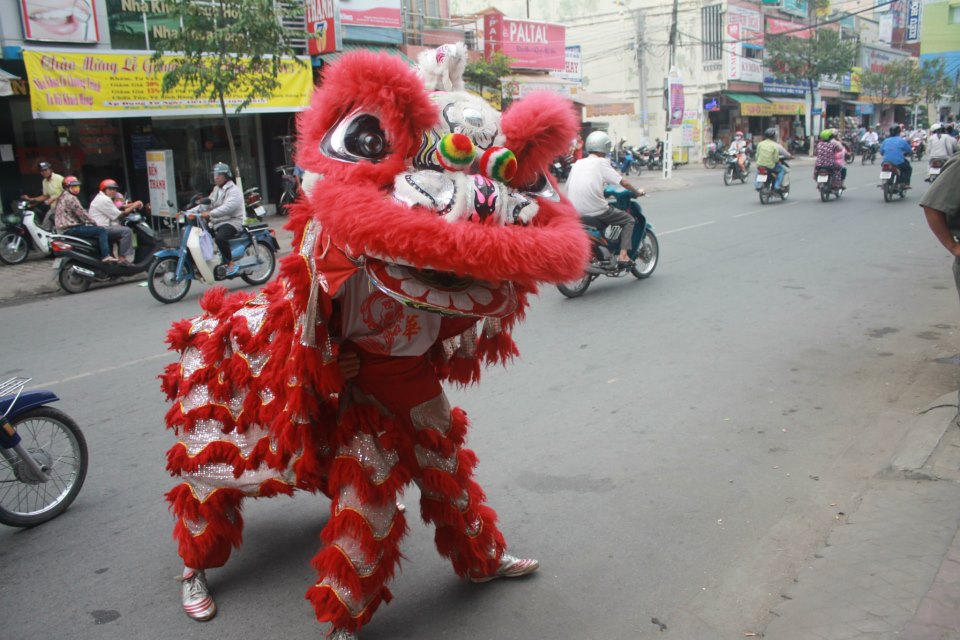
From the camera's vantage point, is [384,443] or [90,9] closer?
[384,443]

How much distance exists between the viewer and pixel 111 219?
35.0 ft

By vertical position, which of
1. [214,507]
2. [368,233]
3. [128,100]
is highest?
[128,100]

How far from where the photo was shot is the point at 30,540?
3609 millimetres

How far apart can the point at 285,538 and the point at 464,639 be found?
3.67ft

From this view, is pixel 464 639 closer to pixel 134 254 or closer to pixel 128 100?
pixel 134 254

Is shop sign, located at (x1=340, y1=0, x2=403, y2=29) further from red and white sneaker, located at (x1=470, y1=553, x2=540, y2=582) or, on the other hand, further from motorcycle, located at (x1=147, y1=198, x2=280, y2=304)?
red and white sneaker, located at (x1=470, y1=553, x2=540, y2=582)

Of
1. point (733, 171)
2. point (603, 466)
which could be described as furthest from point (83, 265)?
point (733, 171)

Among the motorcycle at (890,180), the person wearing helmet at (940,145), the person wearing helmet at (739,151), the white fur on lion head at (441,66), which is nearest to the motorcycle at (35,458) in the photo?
the white fur on lion head at (441,66)

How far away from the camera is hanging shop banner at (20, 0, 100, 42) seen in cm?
1227

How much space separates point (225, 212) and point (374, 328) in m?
7.95

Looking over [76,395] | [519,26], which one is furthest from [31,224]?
[519,26]

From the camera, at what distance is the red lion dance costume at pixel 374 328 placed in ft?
Result: 6.97

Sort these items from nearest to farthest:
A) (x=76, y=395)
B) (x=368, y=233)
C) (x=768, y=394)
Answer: (x=368, y=233) < (x=768, y=394) < (x=76, y=395)

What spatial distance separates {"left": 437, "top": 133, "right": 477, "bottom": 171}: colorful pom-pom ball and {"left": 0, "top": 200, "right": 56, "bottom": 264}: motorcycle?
1146 cm
